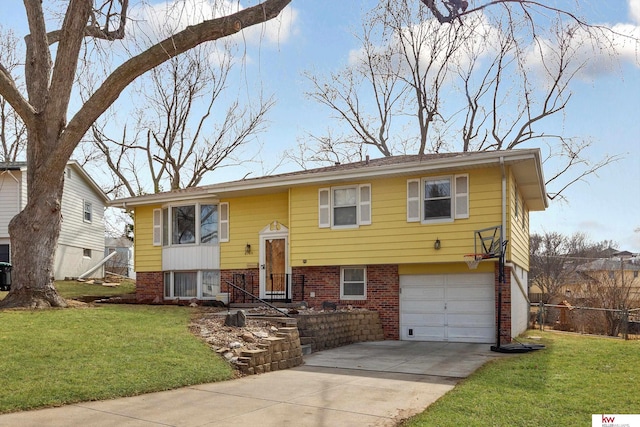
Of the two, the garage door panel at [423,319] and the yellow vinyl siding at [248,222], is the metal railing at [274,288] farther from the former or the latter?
the garage door panel at [423,319]

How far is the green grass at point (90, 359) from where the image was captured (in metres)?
6.73

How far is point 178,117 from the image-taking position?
3178cm

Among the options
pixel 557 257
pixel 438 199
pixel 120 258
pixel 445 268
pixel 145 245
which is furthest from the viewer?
pixel 120 258

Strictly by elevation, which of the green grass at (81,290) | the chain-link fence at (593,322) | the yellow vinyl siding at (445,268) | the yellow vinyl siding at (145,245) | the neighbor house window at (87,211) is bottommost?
the chain-link fence at (593,322)

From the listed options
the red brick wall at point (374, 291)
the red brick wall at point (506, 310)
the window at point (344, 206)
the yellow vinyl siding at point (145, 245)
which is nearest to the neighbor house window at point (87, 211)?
the yellow vinyl siding at point (145, 245)

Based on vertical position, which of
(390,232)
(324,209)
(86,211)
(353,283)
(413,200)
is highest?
(86,211)

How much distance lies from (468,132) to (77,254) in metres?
20.5

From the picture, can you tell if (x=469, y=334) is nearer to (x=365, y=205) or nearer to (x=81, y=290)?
(x=365, y=205)

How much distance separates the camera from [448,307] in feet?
48.7

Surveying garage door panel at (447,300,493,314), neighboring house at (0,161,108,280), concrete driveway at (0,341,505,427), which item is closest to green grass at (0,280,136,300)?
neighboring house at (0,161,108,280)

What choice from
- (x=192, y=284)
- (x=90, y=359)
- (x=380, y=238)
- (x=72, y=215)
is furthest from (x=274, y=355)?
(x=72, y=215)

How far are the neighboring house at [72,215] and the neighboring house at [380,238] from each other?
9352 millimetres

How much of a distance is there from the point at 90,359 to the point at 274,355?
3.00 metres

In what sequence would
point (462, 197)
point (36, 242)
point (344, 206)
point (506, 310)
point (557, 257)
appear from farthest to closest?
point (557, 257)
point (344, 206)
point (462, 197)
point (506, 310)
point (36, 242)
